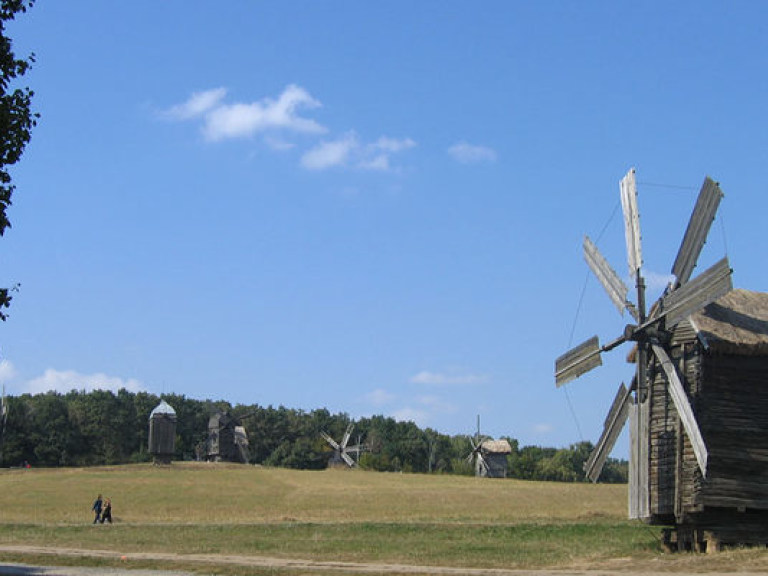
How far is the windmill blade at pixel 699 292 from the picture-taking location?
25.6 meters

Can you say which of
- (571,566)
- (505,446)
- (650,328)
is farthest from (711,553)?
(505,446)

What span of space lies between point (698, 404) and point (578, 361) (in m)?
4.09

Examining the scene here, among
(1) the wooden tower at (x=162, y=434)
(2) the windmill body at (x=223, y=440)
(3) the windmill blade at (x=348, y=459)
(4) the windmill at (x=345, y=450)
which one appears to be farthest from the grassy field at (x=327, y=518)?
(4) the windmill at (x=345, y=450)

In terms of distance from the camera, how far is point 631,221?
28938 millimetres

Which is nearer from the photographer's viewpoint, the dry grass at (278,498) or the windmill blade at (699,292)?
the windmill blade at (699,292)

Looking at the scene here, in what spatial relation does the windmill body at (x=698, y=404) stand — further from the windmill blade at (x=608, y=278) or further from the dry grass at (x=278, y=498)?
the dry grass at (x=278, y=498)

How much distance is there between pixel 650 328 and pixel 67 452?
92.2 metres

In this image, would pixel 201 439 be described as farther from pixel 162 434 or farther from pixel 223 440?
pixel 162 434

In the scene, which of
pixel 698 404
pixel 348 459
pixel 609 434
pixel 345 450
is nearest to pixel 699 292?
pixel 698 404

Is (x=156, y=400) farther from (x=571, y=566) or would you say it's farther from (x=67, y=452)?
(x=571, y=566)

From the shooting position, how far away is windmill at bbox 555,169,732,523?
2602cm

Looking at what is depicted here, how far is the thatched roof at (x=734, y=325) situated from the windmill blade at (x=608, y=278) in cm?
216

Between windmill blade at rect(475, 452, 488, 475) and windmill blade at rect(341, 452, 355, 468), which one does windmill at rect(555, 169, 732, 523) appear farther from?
windmill blade at rect(341, 452, 355, 468)

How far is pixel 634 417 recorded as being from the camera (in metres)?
27.6
